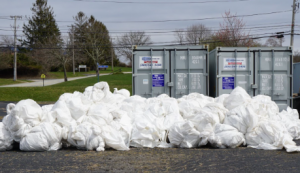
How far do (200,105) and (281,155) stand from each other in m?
2.27

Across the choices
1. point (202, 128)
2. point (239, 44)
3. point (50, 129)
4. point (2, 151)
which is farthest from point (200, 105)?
point (239, 44)

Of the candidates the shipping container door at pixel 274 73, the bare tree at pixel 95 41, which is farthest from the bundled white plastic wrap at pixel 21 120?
the bare tree at pixel 95 41

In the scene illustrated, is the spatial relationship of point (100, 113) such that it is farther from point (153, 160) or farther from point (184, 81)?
point (184, 81)

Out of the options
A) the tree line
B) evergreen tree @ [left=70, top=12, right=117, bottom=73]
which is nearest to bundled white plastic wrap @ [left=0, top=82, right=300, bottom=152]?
the tree line

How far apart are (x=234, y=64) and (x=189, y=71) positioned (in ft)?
4.59

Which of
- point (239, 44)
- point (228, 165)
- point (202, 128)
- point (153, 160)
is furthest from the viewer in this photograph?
point (239, 44)

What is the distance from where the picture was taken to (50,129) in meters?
5.99

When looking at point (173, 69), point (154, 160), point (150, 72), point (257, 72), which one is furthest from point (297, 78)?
point (154, 160)

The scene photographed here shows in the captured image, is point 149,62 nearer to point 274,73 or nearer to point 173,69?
point 173,69

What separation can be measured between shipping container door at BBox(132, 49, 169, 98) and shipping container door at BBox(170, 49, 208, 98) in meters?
0.25

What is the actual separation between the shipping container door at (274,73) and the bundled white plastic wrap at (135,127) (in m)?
3.46

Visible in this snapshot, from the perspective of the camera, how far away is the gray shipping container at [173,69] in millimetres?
10320

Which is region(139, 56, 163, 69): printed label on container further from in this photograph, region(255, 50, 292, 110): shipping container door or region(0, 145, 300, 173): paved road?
region(0, 145, 300, 173): paved road

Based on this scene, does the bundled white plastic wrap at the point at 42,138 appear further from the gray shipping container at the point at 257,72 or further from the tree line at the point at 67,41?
the tree line at the point at 67,41
